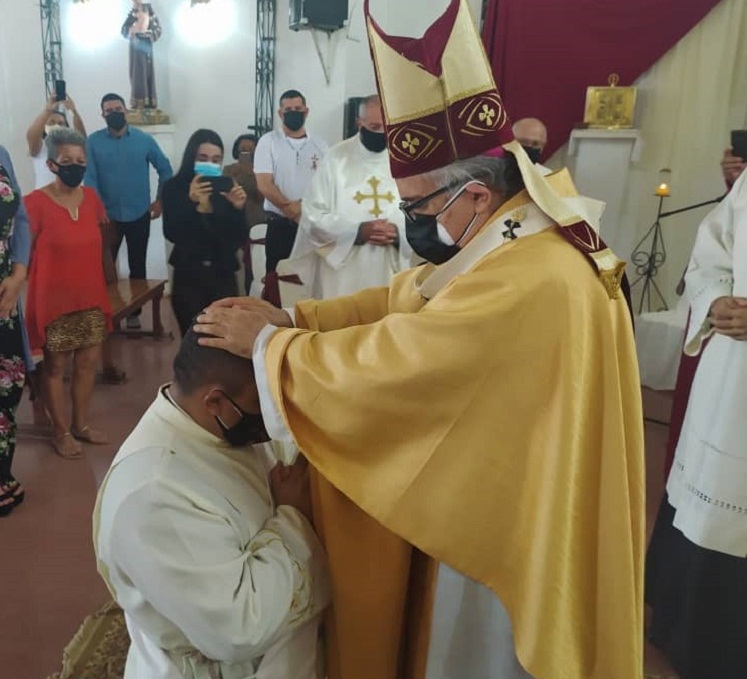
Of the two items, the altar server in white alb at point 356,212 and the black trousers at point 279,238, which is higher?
the altar server in white alb at point 356,212

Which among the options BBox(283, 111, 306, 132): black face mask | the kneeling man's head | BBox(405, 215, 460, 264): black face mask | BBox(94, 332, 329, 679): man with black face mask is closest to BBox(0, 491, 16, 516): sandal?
BBox(94, 332, 329, 679): man with black face mask

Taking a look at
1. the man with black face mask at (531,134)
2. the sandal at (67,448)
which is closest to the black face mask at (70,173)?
the sandal at (67,448)

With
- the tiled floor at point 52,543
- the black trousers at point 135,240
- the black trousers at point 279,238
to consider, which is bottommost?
the tiled floor at point 52,543

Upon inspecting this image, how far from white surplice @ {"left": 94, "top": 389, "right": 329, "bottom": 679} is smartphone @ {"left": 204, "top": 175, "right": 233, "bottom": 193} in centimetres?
248

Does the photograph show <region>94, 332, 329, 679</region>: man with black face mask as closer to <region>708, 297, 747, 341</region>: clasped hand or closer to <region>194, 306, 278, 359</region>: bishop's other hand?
<region>194, 306, 278, 359</region>: bishop's other hand

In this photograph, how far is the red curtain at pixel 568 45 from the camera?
18.7ft

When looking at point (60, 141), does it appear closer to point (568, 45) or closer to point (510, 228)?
point (510, 228)

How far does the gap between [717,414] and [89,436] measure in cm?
310

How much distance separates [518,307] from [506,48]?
17.6 ft

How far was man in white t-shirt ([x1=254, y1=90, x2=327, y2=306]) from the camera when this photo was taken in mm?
5000

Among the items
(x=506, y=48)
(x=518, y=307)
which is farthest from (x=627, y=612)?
(x=506, y=48)

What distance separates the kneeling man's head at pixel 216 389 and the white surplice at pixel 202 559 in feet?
0.08

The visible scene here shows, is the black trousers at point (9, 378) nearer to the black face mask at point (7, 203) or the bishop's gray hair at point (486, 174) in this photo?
the black face mask at point (7, 203)

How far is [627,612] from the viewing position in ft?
4.32
